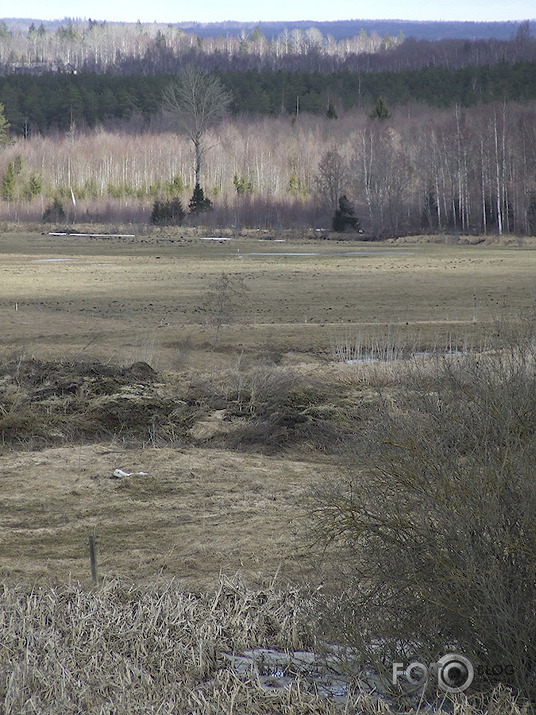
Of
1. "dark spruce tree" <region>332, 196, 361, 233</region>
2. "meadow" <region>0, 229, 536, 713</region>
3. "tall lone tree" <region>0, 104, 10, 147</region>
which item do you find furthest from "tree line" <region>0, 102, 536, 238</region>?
"meadow" <region>0, 229, 536, 713</region>

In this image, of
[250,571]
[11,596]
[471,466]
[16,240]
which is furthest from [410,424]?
[16,240]

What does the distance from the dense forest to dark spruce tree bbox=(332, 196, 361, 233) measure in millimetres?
1374

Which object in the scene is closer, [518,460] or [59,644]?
[518,460]

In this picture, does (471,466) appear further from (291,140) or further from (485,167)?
(291,140)

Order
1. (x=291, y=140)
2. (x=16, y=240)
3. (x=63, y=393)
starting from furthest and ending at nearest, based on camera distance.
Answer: (x=291, y=140) < (x=16, y=240) < (x=63, y=393)

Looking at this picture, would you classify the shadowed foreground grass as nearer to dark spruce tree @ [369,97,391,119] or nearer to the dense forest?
the dense forest

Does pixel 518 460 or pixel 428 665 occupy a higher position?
pixel 518 460

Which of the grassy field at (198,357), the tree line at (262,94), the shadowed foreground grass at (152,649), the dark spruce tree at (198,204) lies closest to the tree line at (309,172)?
the dark spruce tree at (198,204)

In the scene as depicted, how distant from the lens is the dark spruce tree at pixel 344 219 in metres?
76.9

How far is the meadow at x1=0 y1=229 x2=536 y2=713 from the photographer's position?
6875 mm

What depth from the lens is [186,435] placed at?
11938 millimetres

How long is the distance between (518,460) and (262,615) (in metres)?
2.26

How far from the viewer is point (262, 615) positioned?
6.09m

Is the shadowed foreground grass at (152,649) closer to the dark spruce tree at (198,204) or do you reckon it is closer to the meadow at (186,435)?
the meadow at (186,435)
